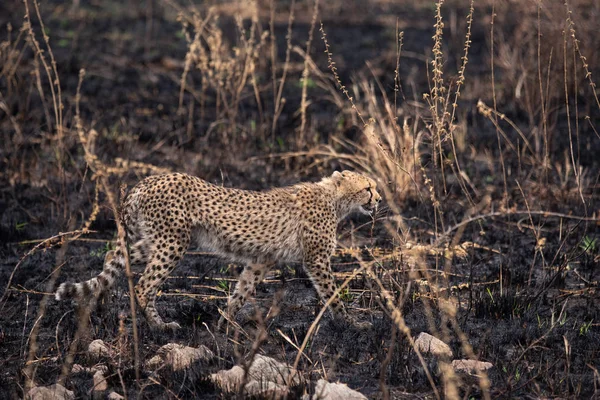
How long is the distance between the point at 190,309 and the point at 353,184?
1267mm

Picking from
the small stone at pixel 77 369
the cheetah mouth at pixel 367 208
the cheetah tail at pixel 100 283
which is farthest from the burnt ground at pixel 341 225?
the cheetah mouth at pixel 367 208

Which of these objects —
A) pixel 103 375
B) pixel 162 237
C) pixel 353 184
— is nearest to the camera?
pixel 103 375

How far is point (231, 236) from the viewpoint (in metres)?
5.25

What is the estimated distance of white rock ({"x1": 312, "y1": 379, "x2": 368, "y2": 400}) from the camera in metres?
3.93

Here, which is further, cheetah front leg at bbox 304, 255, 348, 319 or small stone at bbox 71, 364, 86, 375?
cheetah front leg at bbox 304, 255, 348, 319

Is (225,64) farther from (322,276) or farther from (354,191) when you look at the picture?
(322,276)

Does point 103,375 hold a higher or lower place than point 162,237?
lower

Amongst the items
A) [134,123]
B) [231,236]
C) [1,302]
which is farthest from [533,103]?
[1,302]

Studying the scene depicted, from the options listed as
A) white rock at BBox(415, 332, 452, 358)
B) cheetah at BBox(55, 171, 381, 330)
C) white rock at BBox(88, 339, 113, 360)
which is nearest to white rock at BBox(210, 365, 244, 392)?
white rock at BBox(88, 339, 113, 360)

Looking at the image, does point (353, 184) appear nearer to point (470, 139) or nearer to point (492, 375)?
point (492, 375)

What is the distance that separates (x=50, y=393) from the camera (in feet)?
13.3

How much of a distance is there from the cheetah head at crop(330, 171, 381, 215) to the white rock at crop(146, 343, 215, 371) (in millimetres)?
1574

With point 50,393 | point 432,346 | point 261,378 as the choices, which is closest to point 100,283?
point 50,393

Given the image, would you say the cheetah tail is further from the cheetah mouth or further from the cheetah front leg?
the cheetah mouth
